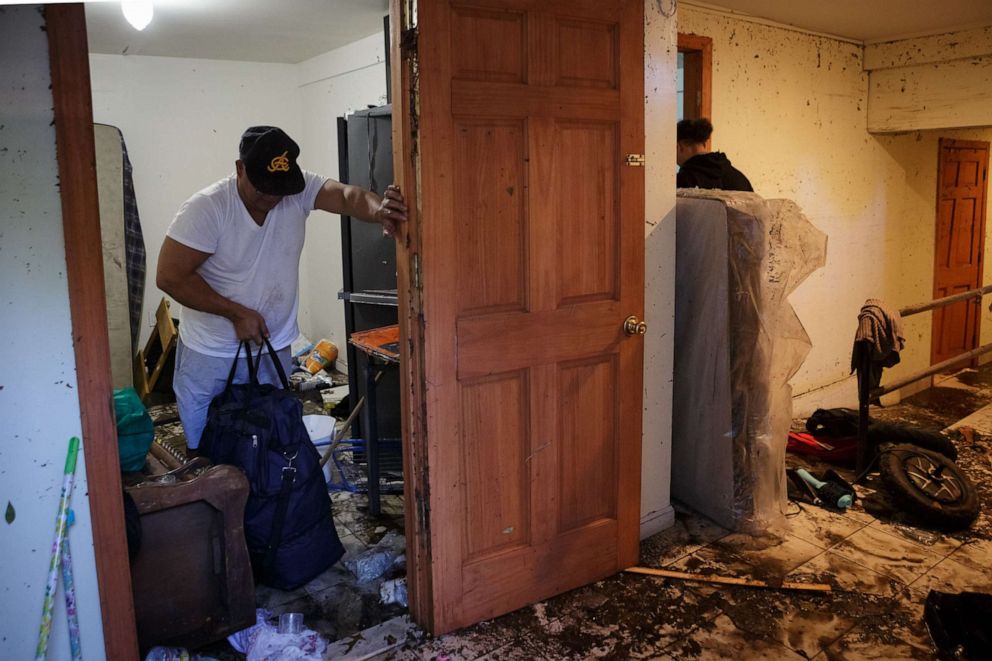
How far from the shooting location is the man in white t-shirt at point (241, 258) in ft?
8.85

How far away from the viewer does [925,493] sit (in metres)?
3.28

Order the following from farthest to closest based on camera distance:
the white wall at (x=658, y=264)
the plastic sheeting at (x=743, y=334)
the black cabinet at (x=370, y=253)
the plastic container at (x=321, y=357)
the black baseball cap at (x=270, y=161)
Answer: the plastic container at (x=321, y=357) < the black cabinet at (x=370, y=253) < the plastic sheeting at (x=743, y=334) < the white wall at (x=658, y=264) < the black baseball cap at (x=270, y=161)

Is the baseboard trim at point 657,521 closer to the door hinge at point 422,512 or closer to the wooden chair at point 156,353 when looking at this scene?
the door hinge at point 422,512

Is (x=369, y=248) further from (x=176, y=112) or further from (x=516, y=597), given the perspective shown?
(x=176, y=112)

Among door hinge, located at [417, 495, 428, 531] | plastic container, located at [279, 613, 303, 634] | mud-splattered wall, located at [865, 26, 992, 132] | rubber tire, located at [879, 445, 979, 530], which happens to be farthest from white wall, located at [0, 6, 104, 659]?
mud-splattered wall, located at [865, 26, 992, 132]

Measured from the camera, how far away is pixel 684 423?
3.40 m

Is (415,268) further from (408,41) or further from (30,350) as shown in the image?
(30,350)

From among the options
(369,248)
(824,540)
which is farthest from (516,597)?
(369,248)

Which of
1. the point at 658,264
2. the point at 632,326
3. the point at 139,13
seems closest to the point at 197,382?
the point at 632,326

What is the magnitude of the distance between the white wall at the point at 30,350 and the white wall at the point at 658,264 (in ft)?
6.39

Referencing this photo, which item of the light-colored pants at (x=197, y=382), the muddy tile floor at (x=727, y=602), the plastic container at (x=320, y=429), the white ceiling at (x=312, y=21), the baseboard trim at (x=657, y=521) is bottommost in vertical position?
the muddy tile floor at (x=727, y=602)

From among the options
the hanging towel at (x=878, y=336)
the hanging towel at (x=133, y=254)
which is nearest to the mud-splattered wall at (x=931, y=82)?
the hanging towel at (x=878, y=336)

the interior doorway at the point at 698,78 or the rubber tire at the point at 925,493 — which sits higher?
the interior doorway at the point at 698,78

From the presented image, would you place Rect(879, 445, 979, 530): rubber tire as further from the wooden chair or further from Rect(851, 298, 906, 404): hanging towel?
the wooden chair
